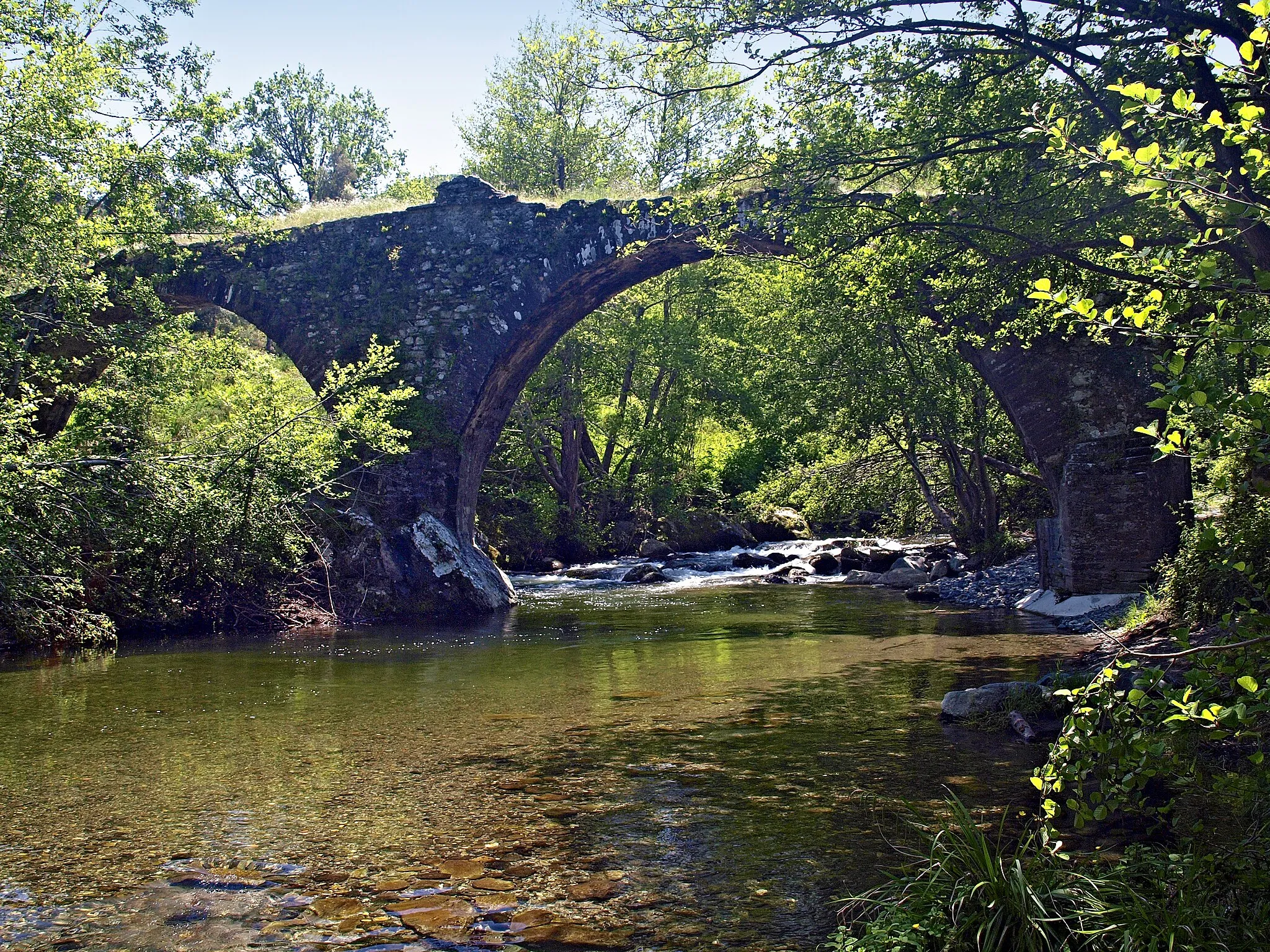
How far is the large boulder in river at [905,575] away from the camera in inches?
633

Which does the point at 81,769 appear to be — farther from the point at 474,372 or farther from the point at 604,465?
the point at 604,465

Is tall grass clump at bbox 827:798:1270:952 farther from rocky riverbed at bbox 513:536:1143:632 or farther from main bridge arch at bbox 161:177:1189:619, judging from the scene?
main bridge arch at bbox 161:177:1189:619

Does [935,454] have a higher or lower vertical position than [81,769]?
higher

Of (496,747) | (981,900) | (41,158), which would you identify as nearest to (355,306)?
(41,158)

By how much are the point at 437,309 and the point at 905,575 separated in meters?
8.60

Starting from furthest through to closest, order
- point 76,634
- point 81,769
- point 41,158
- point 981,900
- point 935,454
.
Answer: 1. point 935,454
2. point 41,158
3. point 76,634
4. point 81,769
5. point 981,900

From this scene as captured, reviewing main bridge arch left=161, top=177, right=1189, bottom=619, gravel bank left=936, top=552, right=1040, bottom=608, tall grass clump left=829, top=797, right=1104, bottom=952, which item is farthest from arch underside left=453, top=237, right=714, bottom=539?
tall grass clump left=829, top=797, right=1104, bottom=952

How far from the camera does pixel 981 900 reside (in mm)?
2707

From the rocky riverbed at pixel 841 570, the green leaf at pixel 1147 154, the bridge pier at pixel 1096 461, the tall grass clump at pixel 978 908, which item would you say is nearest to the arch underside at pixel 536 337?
the rocky riverbed at pixel 841 570

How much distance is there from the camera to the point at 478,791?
474 centimetres

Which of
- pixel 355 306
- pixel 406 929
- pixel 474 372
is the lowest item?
pixel 406 929

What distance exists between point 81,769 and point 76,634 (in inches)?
215

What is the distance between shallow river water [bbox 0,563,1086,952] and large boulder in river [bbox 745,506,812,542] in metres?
16.4

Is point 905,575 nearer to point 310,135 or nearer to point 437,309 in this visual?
point 437,309
